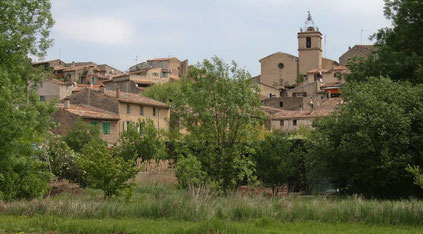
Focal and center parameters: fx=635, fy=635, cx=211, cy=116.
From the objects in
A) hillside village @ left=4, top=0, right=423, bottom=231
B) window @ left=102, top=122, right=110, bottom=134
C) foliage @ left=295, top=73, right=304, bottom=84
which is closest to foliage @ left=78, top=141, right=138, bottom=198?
hillside village @ left=4, top=0, right=423, bottom=231

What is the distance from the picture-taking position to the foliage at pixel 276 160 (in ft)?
85.6

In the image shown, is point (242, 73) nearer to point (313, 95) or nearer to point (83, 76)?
point (313, 95)

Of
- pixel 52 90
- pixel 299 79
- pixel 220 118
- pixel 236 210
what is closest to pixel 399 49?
pixel 220 118

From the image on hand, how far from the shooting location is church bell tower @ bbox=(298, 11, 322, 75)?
384 ft

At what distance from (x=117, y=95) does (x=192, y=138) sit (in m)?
42.3

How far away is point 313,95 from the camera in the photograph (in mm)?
88562

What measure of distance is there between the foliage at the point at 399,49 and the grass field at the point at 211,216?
21.9m

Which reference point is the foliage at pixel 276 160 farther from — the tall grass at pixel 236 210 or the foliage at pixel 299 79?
the foliage at pixel 299 79

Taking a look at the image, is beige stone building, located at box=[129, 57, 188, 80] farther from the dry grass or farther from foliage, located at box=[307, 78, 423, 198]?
foliage, located at box=[307, 78, 423, 198]

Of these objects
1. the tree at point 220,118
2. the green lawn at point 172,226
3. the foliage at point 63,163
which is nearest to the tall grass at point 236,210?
the green lawn at point 172,226

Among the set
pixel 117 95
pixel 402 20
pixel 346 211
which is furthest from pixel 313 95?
pixel 346 211

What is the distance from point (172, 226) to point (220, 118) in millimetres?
8495

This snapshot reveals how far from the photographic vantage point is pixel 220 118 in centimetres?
2153

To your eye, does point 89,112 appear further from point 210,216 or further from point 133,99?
point 210,216
